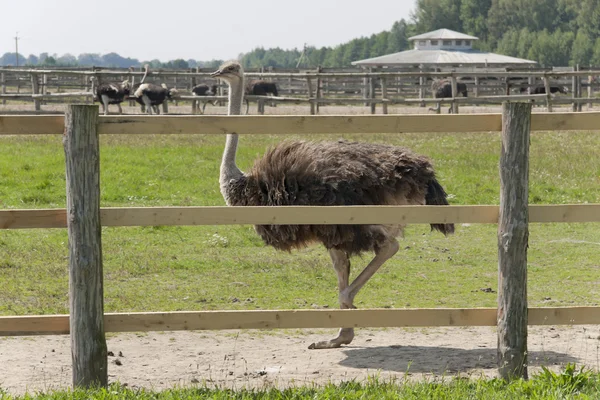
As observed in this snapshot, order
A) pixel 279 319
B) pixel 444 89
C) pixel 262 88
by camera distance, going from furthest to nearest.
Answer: pixel 262 88, pixel 444 89, pixel 279 319

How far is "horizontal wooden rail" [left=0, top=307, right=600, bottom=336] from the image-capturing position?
15.1 ft

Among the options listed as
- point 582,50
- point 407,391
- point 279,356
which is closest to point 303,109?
point 279,356

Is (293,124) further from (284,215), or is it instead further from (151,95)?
(151,95)

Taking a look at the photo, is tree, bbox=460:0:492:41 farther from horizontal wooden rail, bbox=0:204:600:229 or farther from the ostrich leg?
horizontal wooden rail, bbox=0:204:600:229

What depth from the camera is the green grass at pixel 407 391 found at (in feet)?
14.1

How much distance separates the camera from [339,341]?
598cm

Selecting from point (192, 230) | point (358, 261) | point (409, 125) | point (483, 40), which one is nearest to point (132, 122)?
point (409, 125)

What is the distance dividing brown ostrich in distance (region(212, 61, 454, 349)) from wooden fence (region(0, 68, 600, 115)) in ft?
42.8

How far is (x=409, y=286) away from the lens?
312 inches

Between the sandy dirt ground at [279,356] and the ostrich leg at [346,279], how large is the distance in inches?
2.6

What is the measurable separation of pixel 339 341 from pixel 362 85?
105 ft

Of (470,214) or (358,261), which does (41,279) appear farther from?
(470,214)

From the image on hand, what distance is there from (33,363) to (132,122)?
5.57 feet

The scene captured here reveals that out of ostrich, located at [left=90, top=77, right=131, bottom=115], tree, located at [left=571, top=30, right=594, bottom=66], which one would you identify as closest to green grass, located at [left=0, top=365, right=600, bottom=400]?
ostrich, located at [left=90, top=77, right=131, bottom=115]
